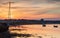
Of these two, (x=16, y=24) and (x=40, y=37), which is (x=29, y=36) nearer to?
(x=40, y=37)

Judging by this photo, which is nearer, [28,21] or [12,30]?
[12,30]

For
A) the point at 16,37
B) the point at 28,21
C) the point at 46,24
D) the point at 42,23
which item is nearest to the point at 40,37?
the point at 16,37

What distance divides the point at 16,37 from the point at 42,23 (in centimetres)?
671

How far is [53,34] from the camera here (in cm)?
4353

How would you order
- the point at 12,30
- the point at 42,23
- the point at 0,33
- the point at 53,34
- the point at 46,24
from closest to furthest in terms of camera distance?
the point at 0,33
the point at 53,34
the point at 12,30
the point at 42,23
the point at 46,24

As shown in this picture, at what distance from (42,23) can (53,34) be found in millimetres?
8153

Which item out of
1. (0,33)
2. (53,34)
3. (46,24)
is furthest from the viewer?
(46,24)

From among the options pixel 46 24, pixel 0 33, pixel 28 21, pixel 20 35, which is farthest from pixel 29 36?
pixel 28 21

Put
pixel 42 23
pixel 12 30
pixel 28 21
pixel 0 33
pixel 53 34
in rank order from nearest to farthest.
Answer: pixel 0 33, pixel 53 34, pixel 12 30, pixel 42 23, pixel 28 21

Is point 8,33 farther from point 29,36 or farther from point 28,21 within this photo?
point 28,21

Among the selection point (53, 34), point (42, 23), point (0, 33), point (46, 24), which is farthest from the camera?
point (46, 24)

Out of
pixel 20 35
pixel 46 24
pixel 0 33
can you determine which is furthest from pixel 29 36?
pixel 46 24

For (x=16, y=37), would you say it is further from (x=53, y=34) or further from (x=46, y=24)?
(x=46, y=24)

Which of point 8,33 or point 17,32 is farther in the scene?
point 17,32
